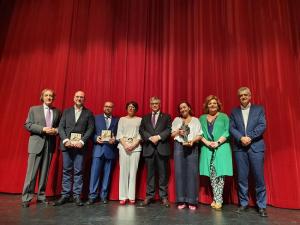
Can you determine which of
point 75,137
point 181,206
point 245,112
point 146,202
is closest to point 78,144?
point 75,137

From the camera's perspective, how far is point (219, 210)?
3287 mm

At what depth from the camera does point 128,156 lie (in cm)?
371

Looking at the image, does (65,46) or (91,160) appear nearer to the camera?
(91,160)

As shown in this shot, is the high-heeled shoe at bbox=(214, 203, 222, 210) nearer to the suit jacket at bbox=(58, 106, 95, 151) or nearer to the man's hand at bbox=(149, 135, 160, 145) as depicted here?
the man's hand at bbox=(149, 135, 160, 145)

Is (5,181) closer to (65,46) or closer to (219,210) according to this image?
(65,46)

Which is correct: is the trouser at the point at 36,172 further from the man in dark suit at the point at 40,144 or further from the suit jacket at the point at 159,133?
the suit jacket at the point at 159,133

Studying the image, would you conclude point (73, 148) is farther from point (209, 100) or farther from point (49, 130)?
point (209, 100)

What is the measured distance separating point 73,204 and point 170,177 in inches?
55.5

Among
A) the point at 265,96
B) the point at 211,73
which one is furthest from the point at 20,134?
the point at 265,96

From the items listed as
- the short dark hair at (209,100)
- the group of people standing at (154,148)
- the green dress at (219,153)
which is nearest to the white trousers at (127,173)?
the group of people standing at (154,148)

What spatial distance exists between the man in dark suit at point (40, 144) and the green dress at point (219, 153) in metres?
1.95

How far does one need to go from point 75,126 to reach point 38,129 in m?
0.45

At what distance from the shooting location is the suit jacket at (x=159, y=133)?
A: 3533 mm

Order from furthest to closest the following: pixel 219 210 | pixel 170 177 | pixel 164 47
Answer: pixel 164 47
pixel 170 177
pixel 219 210
